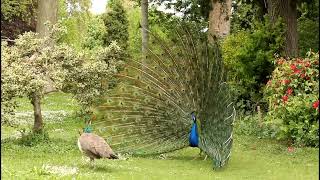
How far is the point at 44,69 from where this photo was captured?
41.2ft

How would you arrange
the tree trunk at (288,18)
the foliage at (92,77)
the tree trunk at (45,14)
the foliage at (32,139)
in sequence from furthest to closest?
the tree trunk at (45,14), the tree trunk at (288,18), the foliage at (92,77), the foliage at (32,139)

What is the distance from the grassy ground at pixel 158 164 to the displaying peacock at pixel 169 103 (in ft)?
1.66

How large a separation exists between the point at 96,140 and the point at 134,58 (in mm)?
3919

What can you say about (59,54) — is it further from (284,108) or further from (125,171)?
(284,108)

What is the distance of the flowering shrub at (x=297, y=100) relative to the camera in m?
→ 12.7

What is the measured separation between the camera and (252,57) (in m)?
18.8

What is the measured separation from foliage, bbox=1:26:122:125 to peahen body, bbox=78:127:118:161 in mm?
2484

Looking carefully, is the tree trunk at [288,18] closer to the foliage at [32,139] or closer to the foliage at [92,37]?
the foliage at [32,139]

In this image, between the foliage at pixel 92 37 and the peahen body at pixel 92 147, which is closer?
the peahen body at pixel 92 147

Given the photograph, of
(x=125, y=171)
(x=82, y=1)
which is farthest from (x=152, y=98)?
(x=82, y=1)

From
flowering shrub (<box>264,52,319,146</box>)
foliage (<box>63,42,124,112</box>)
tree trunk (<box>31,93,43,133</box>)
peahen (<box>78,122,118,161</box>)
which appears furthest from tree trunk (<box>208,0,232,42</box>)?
peahen (<box>78,122,118,161</box>)

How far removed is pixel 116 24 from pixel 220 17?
1375 centimetres

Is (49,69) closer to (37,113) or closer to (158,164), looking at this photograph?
(37,113)

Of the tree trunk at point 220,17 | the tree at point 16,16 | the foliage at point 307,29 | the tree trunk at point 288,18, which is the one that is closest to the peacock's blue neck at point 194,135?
the tree trunk at point 288,18
